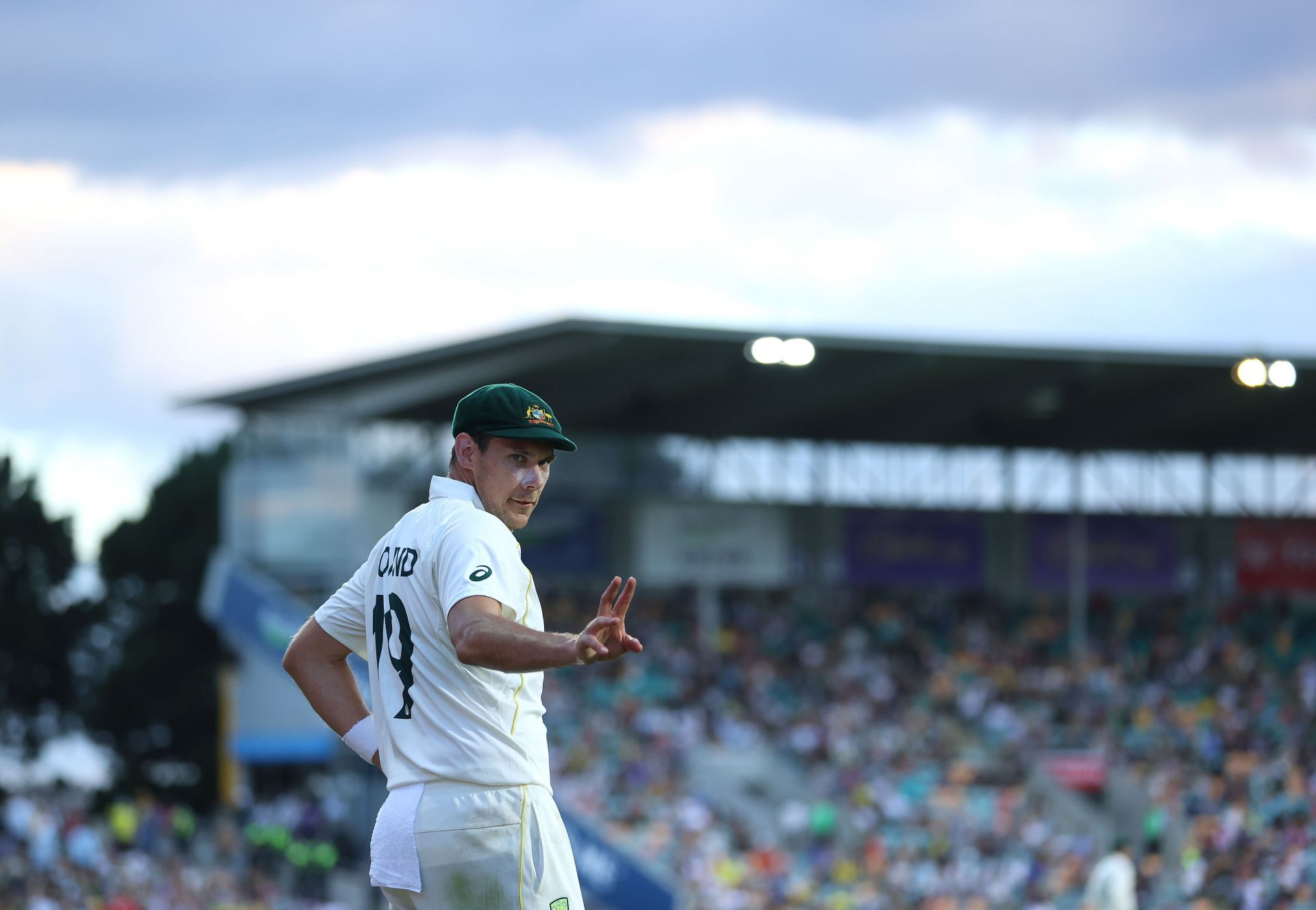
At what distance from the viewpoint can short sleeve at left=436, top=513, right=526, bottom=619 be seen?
11.8ft

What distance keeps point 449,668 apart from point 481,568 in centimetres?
28

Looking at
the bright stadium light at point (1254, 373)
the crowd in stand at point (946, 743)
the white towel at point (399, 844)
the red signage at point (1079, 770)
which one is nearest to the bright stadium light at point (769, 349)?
the bright stadium light at point (1254, 373)

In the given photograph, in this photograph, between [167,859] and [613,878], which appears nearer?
[613,878]

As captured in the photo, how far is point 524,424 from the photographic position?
12.6ft

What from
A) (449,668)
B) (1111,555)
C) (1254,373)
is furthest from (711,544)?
(449,668)

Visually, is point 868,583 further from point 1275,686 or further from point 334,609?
point 334,609

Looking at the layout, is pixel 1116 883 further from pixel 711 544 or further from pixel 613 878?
pixel 711 544

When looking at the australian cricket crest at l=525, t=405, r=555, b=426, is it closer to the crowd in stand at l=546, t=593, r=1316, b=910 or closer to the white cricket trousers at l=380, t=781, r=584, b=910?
the white cricket trousers at l=380, t=781, r=584, b=910

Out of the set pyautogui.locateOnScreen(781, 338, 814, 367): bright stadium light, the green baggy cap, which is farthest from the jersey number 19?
pyautogui.locateOnScreen(781, 338, 814, 367): bright stadium light

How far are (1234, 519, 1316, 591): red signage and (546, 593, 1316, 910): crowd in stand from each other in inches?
38.1

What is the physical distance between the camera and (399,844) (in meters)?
3.79

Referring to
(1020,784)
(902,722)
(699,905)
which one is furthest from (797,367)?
(699,905)

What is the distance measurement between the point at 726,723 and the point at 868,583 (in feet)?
21.9

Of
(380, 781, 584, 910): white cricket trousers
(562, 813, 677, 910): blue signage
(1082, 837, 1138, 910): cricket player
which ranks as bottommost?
(562, 813, 677, 910): blue signage
